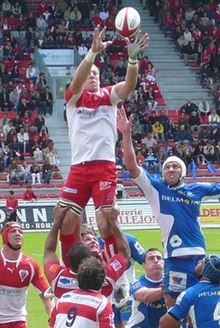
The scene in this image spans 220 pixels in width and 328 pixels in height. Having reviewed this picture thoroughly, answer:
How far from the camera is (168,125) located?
38.3 metres

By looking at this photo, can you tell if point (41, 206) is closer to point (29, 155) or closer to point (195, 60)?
point (29, 155)

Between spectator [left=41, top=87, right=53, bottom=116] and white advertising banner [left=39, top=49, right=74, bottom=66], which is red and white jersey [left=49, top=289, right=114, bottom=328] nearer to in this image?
spectator [left=41, top=87, right=53, bottom=116]

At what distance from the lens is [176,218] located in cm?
986

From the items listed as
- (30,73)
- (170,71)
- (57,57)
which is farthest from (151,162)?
(170,71)

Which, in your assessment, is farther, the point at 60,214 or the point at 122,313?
the point at 122,313

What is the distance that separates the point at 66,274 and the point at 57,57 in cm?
3353

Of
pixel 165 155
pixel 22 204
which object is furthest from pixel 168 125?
pixel 22 204

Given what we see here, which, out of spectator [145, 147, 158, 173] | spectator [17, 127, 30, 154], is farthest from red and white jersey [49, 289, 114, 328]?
spectator [17, 127, 30, 154]

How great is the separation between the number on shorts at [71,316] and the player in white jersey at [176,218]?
8.35ft

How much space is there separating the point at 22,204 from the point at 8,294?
19.5 m

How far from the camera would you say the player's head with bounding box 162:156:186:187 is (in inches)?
385

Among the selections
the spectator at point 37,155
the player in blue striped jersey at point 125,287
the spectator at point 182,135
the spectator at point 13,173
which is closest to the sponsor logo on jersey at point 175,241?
the player in blue striped jersey at point 125,287

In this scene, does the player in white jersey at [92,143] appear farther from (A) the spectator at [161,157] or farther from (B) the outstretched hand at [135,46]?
(A) the spectator at [161,157]

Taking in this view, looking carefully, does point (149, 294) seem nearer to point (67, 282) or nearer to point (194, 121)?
point (67, 282)
